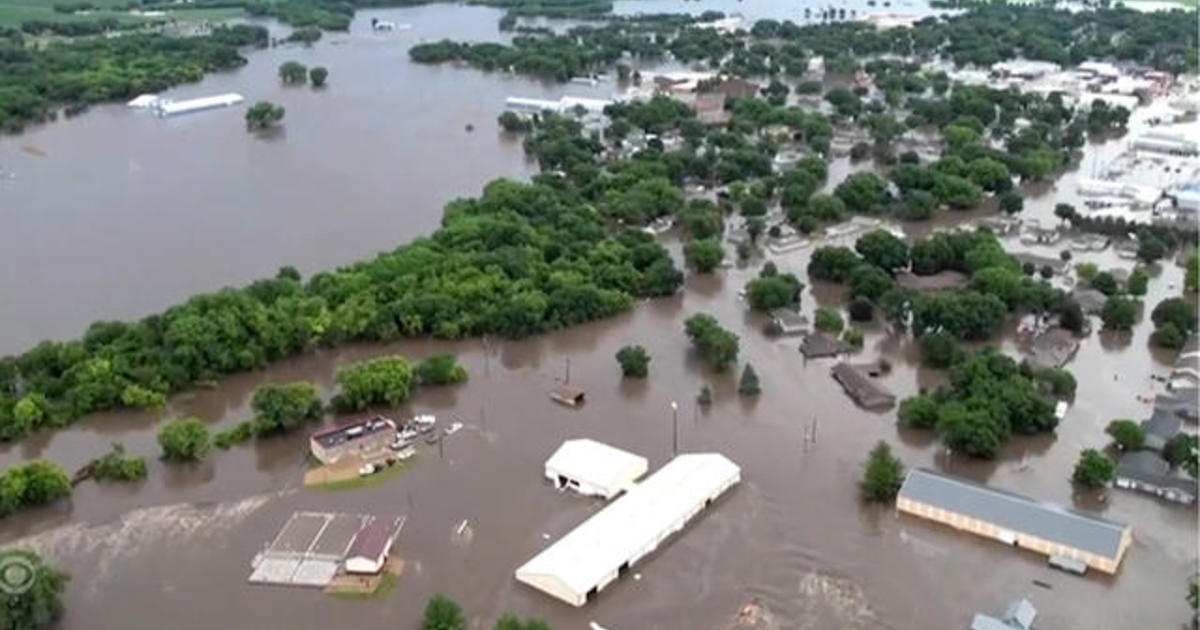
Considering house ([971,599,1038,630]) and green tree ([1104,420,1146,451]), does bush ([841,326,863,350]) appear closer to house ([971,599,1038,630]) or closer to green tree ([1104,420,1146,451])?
green tree ([1104,420,1146,451])

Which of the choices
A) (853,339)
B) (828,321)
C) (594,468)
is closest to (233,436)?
(594,468)

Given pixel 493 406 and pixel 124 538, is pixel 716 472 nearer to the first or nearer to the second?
pixel 493 406

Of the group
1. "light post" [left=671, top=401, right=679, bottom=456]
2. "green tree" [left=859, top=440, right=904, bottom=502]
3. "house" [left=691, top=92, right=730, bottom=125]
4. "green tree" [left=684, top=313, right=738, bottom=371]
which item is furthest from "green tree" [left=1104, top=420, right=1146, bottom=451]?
"house" [left=691, top=92, right=730, bottom=125]

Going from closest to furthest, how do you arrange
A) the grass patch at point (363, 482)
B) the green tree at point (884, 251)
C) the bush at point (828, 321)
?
1. the grass patch at point (363, 482)
2. the bush at point (828, 321)
3. the green tree at point (884, 251)

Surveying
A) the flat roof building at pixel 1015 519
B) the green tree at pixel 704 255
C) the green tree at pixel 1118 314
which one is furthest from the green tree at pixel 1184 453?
the green tree at pixel 704 255

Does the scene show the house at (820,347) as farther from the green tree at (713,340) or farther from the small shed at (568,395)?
the small shed at (568,395)

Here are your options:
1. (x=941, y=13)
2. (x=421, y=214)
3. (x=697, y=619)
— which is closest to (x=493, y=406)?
(x=697, y=619)

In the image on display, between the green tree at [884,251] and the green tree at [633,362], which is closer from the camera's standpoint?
the green tree at [633,362]
